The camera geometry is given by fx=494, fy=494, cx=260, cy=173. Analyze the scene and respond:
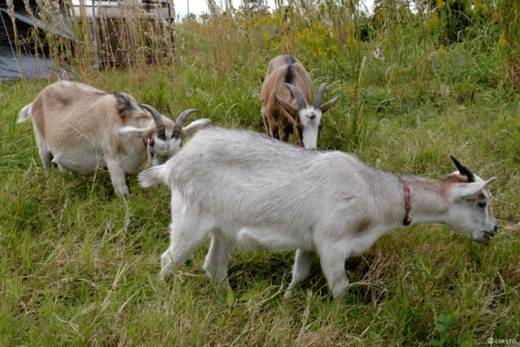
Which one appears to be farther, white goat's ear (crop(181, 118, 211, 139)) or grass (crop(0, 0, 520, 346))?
white goat's ear (crop(181, 118, 211, 139))

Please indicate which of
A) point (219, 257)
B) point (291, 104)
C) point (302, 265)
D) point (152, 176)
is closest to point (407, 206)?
point (302, 265)

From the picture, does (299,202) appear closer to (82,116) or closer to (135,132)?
(135,132)

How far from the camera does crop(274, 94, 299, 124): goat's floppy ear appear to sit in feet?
19.6

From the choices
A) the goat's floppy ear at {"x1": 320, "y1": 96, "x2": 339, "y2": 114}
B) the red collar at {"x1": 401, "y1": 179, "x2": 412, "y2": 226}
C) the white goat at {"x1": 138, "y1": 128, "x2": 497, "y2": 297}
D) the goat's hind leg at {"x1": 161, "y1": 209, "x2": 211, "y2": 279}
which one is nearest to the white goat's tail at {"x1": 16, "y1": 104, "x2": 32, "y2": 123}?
the white goat at {"x1": 138, "y1": 128, "x2": 497, "y2": 297}

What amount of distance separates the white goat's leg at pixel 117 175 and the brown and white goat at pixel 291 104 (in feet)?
6.81

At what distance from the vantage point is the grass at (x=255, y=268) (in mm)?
2803

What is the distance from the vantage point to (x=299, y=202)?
3133 millimetres

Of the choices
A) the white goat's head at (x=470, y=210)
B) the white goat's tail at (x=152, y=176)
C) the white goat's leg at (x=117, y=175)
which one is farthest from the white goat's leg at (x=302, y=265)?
the white goat's leg at (x=117, y=175)

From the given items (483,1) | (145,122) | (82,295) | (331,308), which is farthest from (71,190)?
(483,1)

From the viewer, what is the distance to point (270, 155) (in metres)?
3.29

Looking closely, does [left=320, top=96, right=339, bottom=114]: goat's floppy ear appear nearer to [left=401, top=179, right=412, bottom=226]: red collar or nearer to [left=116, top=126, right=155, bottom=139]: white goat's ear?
[left=116, top=126, right=155, bottom=139]: white goat's ear

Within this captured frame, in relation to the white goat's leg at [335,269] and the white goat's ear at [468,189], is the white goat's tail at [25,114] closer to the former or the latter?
the white goat's leg at [335,269]

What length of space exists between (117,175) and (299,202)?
88.6 inches

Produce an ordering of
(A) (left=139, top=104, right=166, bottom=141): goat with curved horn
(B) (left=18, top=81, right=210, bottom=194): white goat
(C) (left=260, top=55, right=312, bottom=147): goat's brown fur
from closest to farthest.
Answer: (A) (left=139, top=104, right=166, bottom=141): goat with curved horn, (B) (left=18, top=81, right=210, bottom=194): white goat, (C) (left=260, top=55, right=312, bottom=147): goat's brown fur
